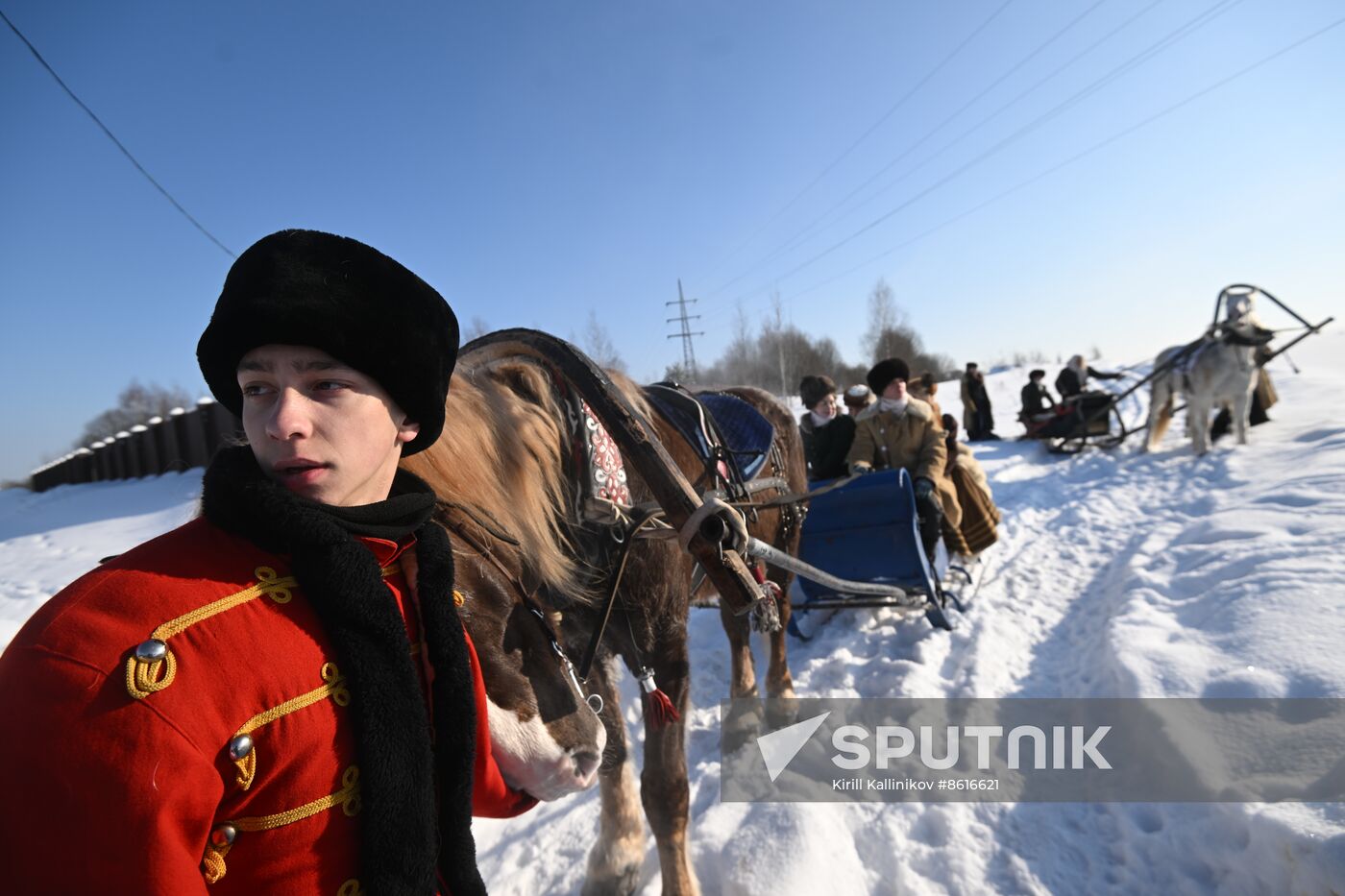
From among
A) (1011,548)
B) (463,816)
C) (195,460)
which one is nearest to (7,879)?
(463,816)

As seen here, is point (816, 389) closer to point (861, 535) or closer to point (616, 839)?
point (861, 535)

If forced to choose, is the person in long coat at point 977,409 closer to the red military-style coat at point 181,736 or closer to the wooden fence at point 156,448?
the wooden fence at point 156,448

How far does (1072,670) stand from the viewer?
3.46 metres

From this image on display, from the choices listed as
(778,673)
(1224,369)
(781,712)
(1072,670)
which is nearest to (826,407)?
(778,673)

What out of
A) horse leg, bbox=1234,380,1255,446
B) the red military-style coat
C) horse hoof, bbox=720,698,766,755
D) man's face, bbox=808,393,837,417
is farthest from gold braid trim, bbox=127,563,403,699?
horse leg, bbox=1234,380,1255,446

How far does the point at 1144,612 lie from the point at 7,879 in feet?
15.7

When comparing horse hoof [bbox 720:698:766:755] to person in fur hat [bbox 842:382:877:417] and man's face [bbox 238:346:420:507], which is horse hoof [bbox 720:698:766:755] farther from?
person in fur hat [bbox 842:382:877:417]

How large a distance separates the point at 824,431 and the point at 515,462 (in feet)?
14.6

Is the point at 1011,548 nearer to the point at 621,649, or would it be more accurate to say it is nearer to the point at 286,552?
the point at 621,649

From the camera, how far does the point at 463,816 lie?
959mm

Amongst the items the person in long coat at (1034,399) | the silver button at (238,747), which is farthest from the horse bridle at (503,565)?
the person in long coat at (1034,399)

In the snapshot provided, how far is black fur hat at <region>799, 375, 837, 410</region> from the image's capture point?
6.03 metres

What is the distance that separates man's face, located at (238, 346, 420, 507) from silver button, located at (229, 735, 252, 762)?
318 mm

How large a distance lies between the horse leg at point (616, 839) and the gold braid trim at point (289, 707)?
1.40 metres
